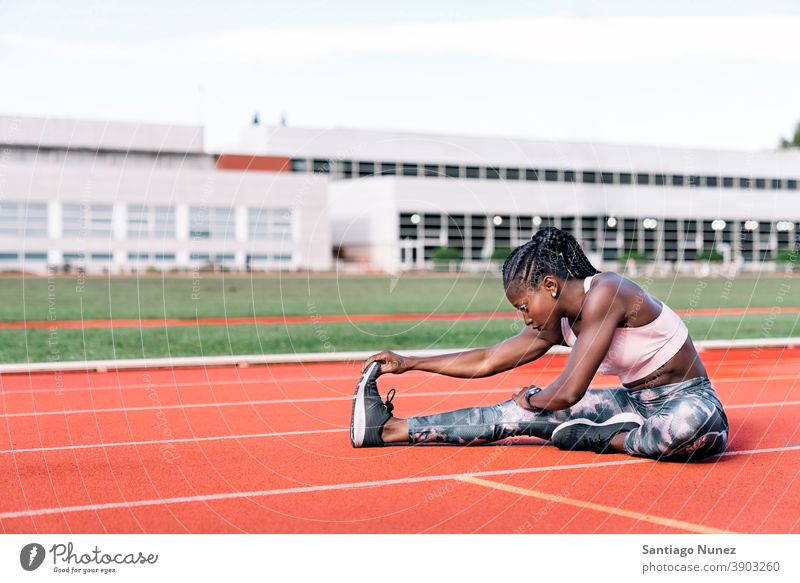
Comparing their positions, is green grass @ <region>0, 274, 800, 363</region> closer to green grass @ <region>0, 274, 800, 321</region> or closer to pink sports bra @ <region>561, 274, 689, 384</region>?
green grass @ <region>0, 274, 800, 321</region>

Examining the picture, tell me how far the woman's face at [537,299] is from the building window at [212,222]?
53646mm

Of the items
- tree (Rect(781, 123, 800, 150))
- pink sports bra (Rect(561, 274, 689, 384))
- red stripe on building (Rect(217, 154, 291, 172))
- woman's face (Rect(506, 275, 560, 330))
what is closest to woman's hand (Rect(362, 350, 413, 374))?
woman's face (Rect(506, 275, 560, 330))

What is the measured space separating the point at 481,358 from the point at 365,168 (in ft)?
219

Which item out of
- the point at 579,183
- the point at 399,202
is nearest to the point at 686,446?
the point at 399,202

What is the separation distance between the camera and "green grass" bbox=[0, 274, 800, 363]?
1916 cm

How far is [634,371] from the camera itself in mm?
7086

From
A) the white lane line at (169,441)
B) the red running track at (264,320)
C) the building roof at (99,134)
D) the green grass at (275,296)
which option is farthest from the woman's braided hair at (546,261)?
the building roof at (99,134)

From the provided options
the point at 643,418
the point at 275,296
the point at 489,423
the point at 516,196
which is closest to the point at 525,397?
the point at 489,423

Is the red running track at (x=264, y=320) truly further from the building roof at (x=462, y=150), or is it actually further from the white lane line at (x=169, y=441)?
the building roof at (x=462, y=150)

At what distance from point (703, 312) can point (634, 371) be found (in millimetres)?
24015

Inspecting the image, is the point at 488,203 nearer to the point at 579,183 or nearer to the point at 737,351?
the point at 579,183

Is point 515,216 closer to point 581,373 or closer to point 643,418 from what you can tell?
point 643,418

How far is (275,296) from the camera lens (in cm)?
3828
